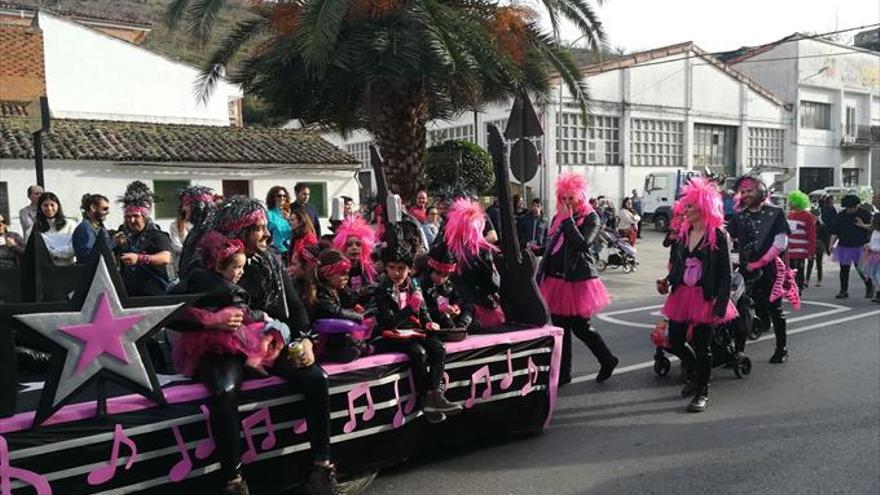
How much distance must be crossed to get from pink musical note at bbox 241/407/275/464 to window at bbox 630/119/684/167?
1054 inches

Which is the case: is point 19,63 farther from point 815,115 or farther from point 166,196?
point 815,115

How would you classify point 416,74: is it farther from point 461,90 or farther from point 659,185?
point 659,185

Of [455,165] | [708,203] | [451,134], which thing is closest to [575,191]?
[708,203]

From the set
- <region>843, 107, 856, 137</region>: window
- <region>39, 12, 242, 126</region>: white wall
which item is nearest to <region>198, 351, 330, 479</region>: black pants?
<region>39, 12, 242, 126</region>: white wall

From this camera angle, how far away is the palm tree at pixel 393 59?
8.85 m

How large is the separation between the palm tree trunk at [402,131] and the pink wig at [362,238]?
528 centimetres

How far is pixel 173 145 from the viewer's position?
17.9m

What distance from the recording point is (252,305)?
3.81 m

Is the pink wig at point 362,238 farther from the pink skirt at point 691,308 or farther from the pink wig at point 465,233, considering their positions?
the pink skirt at point 691,308

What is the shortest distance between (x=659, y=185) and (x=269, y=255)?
24.2 meters

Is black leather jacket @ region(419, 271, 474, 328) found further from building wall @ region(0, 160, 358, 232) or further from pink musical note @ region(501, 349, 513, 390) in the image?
building wall @ region(0, 160, 358, 232)

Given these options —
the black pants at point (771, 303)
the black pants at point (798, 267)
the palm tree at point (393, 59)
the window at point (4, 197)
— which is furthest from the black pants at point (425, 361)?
the window at point (4, 197)

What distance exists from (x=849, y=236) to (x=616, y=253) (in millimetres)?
4622

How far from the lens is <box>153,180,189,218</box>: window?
669 inches
